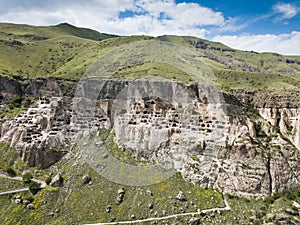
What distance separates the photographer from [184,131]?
60438mm

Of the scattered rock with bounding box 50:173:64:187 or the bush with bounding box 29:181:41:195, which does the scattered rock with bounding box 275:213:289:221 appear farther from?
the bush with bounding box 29:181:41:195

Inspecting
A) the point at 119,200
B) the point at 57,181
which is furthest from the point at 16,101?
the point at 119,200

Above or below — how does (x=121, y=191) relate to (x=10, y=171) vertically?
above

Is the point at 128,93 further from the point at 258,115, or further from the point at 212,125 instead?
the point at 258,115

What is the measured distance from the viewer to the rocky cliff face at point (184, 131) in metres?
53.9

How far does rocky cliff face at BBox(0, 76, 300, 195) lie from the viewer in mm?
53906

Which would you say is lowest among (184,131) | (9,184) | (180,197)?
(9,184)

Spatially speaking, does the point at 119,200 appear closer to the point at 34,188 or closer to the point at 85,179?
the point at 85,179

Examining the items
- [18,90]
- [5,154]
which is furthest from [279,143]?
[18,90]

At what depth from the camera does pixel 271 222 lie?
1849 inches

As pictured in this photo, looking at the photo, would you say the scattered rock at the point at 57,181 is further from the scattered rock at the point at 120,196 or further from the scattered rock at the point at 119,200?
the scattered rock at the point at 119,200

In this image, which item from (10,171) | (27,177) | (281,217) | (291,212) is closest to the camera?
(281,217)

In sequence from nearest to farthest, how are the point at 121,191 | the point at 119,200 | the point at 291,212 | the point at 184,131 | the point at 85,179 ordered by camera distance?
the point at 291,212 → the point at 119,200 → the point at 121,191 → the point at 85,179 → the point at 184,131

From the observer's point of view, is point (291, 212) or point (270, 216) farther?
point (291, 212)
